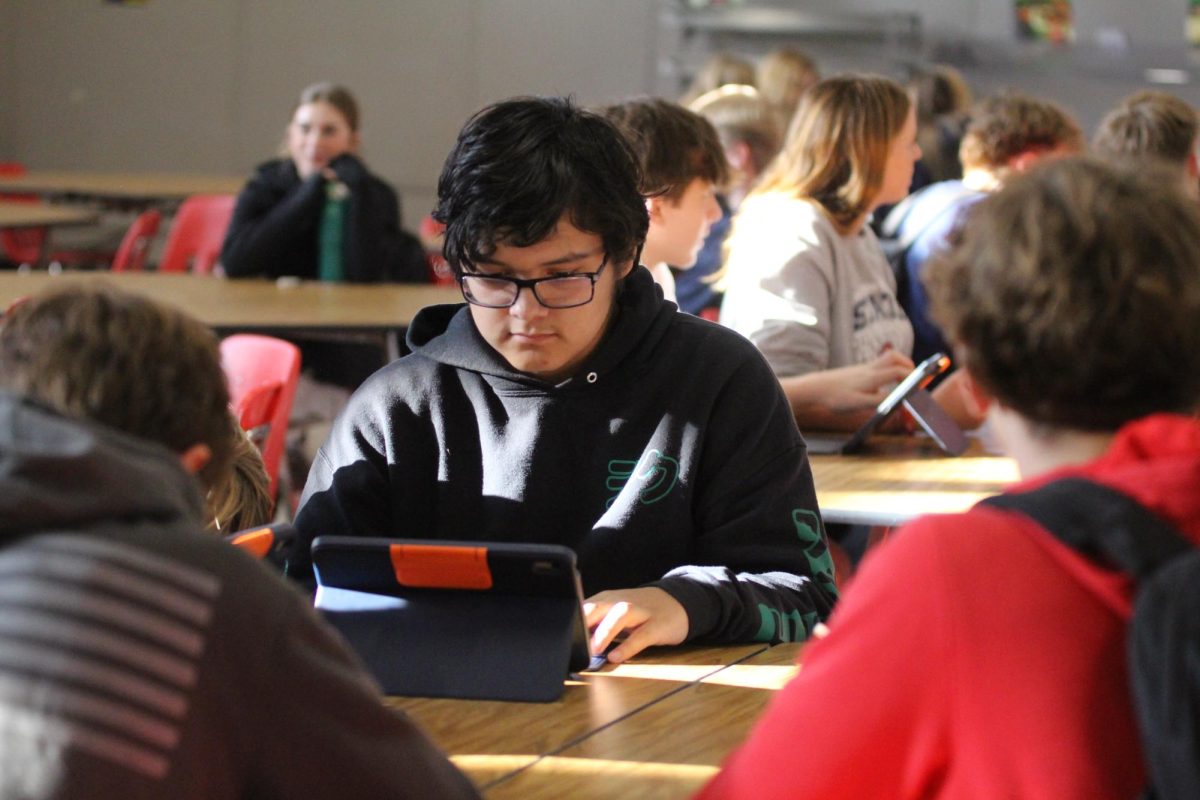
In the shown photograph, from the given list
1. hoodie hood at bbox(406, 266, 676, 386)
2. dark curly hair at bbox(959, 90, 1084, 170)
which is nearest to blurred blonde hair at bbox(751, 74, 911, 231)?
dark curly hair at bbox(959, 90, 1084, 170)

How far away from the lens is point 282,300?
14.9 feet

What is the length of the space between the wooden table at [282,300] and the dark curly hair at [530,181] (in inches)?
82.6

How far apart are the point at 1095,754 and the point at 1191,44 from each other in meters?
8.50

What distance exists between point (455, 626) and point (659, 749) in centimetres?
27

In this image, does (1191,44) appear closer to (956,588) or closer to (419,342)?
(419,342)

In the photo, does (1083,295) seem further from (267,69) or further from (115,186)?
(267,69)

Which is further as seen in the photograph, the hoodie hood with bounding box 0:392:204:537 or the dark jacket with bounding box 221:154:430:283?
the dark jacket with bounding box 221:154:430:283

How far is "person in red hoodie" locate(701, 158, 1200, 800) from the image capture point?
0.94 m

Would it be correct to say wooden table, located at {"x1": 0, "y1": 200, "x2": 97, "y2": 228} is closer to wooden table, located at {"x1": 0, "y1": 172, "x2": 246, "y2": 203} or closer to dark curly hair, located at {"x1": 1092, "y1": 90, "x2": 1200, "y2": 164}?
wooden table, located at {"x1": 0, "y1": 172, "x2": 246, "y2": 203}

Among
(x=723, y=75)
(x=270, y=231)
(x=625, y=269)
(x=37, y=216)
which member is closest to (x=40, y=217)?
(x=37, y=216)

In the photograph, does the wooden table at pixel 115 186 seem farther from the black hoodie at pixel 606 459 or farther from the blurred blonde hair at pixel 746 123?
the black hoodie at pixel 606 459

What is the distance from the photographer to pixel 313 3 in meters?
9.90

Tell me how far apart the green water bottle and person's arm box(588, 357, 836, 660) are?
349cm

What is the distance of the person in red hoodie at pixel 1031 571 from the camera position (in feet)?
3.10
